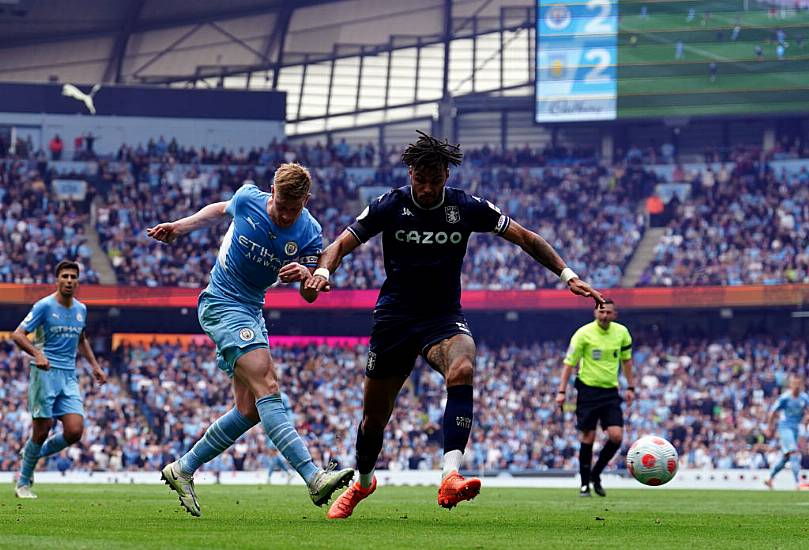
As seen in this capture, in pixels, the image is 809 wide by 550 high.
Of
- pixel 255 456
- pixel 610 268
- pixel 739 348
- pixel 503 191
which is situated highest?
pixel 503 191

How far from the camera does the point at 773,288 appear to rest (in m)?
41.8

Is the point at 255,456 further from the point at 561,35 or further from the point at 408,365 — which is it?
the point at 408,365

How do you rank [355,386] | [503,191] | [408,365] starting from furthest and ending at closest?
[503,191], [355,386], [408,365]

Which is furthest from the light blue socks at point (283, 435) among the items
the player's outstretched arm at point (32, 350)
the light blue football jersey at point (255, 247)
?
the player's outstretched arm at point (32, 350)

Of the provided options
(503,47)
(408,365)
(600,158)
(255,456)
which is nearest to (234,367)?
(408,365)

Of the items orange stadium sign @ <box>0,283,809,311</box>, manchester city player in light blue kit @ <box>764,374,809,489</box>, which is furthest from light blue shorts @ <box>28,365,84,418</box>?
orange stadium sign @ <box>0,283,809,311</box>

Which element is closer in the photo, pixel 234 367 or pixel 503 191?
pixel 234 367

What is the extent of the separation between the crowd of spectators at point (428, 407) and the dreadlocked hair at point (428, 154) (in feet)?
83.4

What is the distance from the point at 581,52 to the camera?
46.1 meters

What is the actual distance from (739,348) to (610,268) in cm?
533

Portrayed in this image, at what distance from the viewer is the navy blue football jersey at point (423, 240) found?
9289 mm

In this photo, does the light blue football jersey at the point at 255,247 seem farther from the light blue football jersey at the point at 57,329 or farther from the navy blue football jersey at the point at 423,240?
the light blue football jersey at the point at 57,329

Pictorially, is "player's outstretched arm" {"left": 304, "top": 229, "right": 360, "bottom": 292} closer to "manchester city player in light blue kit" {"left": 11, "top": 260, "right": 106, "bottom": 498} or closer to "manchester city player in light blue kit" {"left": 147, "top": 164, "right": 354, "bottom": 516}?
"manchester city player in light blue kit" {"left": 147, "top": 164, "right": 354, "bottom": 516}

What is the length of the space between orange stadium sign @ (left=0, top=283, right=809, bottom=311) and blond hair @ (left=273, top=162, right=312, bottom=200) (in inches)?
1280
